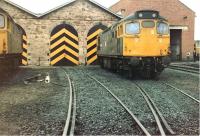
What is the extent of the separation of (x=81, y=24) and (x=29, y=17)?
14.0 ft

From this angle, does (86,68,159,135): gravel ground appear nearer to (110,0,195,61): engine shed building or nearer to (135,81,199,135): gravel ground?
(135,81,199,135): gravel ground

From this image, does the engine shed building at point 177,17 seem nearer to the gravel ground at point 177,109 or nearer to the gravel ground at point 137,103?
the gravel ground at point 137,103

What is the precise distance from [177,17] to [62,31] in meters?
14.9

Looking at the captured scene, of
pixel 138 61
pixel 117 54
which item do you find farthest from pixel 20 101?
pixel 117 54

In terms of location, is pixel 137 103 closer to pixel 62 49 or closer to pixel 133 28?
pixel 133 28

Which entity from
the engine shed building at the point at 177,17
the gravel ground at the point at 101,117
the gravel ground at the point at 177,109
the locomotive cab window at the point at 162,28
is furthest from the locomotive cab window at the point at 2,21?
the engine shed building at the point at 177,17

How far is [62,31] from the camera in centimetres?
2995

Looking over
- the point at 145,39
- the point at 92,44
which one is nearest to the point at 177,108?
the point at 145,39

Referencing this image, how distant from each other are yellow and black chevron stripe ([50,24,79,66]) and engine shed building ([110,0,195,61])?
10982 mm

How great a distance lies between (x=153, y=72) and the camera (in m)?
17.0

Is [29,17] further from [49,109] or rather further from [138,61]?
[49,109]

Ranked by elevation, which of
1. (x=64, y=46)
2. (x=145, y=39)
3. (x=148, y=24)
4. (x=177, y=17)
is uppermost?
(x=177, y=17)

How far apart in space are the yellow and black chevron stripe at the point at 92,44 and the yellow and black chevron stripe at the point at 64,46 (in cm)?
101

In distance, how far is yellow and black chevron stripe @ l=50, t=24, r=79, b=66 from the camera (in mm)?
29797
